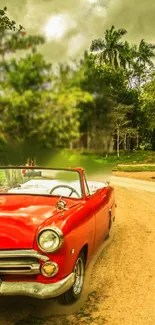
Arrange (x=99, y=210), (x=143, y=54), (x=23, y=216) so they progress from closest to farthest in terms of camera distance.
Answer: (x=23, y=216), (x=99, y=210), (x=143, y=54)

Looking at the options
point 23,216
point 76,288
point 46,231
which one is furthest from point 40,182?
point 46,231

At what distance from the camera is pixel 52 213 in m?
3.86

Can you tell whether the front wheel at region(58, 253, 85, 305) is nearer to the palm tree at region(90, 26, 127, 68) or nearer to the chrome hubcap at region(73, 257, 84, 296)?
the chrome hubcap at region(73, 257, 84, 296)

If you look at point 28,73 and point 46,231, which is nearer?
point 46,231

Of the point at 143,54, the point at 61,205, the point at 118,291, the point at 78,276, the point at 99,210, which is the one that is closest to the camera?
the point at 61,205

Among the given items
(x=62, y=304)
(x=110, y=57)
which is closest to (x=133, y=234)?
(x=62, y=304)

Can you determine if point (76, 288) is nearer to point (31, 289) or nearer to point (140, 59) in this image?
point (31, 289)

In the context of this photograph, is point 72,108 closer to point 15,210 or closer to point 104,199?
point 15,210

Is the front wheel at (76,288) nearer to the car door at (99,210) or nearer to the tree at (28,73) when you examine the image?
the car door at (99,210)

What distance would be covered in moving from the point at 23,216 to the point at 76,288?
90 centimetres

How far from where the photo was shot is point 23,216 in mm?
3711

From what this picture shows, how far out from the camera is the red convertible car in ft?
11.2

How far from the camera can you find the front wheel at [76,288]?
385 centimetres

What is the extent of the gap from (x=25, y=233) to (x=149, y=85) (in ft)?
67.3
